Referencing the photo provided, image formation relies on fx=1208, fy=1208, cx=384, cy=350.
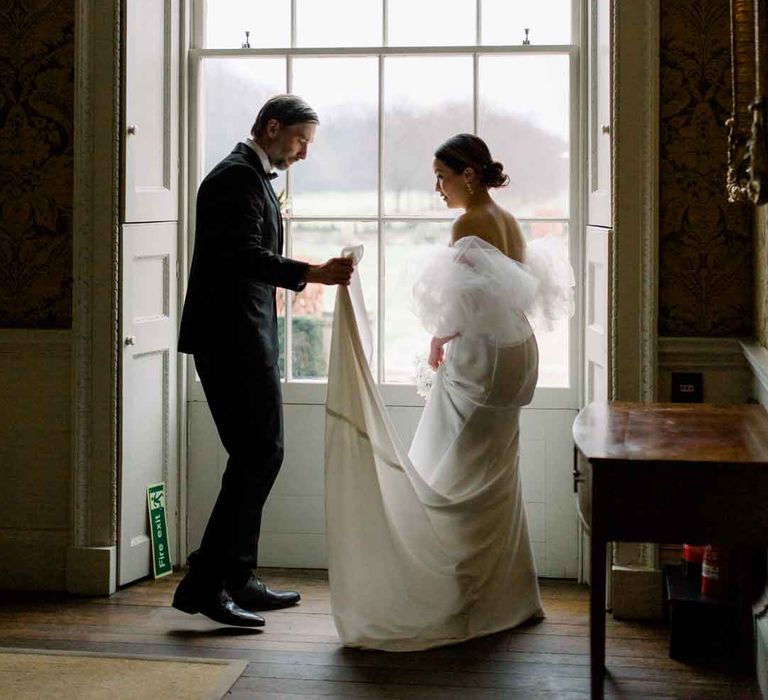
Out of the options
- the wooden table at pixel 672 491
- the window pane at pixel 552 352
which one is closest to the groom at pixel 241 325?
the window pane at pixel 552 352

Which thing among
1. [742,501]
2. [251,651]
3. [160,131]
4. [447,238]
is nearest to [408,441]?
[447,238]

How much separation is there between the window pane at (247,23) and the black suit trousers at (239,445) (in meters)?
1.42

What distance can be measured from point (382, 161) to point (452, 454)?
4.24ft

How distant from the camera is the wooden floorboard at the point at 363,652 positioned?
3439 mm

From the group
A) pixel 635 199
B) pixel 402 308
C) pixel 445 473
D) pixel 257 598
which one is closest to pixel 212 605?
pixel 257 598

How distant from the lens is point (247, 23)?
474 cm

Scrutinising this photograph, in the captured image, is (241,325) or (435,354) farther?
(435,354)

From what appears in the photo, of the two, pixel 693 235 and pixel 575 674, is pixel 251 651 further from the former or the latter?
pixel 693 235

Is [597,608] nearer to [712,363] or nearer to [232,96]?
[712,363]

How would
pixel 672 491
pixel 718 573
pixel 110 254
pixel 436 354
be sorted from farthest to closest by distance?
pixel 110 254 < pixel 436 354 < pixel 718 573 < pixel 672 491

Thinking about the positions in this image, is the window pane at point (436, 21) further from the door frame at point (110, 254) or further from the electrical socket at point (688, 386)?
the electrical socket at point (688, 386)

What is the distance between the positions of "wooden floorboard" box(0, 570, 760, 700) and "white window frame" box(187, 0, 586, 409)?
0.79 meters

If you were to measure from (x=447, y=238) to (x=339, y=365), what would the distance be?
39.7 inches

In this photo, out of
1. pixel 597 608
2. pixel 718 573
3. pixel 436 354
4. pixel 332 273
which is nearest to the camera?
pixel 597 608
